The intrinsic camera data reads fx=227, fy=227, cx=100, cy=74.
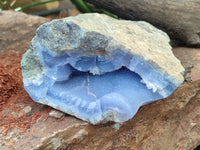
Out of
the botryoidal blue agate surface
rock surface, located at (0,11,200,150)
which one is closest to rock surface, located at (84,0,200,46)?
rock surface, located at (0,11,200,150)

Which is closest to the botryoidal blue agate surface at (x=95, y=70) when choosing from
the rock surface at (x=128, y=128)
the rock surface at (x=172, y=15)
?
the rock surface at (x=128, y=128)

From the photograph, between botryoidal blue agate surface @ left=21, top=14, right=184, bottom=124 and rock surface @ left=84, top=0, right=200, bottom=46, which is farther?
rock surface @ left=84, top=0, right=200, bottom=46

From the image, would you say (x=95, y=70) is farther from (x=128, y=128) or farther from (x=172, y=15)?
(x=172, y=15)

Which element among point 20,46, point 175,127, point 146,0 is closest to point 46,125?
point 175,127

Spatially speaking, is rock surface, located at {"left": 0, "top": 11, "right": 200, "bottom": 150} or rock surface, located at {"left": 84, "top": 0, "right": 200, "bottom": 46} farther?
rock surface, located at {"left": 84, "top": 0, "right": 200, "bottom": 46}

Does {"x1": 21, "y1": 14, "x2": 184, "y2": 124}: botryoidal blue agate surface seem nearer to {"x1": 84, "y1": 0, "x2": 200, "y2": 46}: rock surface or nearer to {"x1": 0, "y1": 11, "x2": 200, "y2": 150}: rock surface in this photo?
{"x1": 0, "y1": 11, "x2": 200, "y2": 150}: rock surface

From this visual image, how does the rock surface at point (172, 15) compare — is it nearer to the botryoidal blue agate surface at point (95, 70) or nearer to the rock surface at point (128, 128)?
the rock surface at point (128, 128)

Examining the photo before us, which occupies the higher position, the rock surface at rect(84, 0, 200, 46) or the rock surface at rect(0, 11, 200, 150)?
the rock surface at rect(84, 0, 200, 46)
